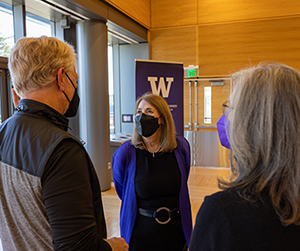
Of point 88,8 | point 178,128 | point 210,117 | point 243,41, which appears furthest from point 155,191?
point 243,41

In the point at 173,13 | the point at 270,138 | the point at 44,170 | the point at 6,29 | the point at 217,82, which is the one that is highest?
the point at 173,13

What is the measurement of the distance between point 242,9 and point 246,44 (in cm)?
79

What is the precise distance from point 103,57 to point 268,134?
4.30 metres

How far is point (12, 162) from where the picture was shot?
93 centimetres

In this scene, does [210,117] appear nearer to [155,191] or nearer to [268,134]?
[155,191]

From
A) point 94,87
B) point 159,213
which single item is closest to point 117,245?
point 159,213

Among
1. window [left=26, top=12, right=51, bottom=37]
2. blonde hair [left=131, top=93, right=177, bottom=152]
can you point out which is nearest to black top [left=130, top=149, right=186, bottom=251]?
blonde hair [left=131, top=93, right=177, bottom=152]

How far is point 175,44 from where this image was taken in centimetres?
664

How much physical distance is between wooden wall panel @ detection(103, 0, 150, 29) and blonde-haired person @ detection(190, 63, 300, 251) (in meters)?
4.41

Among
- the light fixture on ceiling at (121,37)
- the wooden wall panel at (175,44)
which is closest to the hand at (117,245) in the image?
the light fixture on ceiling at (121,37)

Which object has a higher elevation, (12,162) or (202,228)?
(12,162)

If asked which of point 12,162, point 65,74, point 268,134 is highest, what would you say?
point 65,74

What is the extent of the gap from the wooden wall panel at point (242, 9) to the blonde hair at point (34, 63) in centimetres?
597

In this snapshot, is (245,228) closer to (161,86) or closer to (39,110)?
(39,110)
